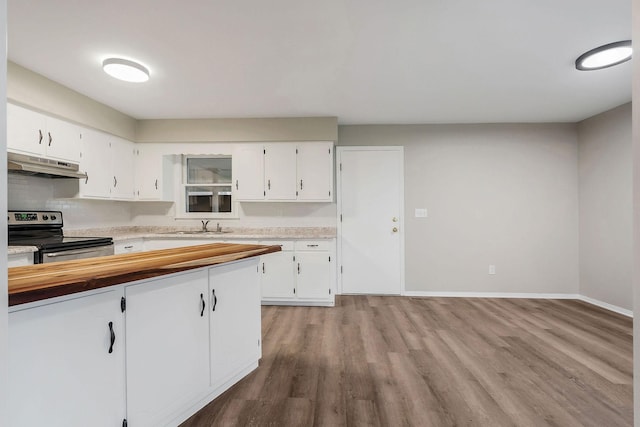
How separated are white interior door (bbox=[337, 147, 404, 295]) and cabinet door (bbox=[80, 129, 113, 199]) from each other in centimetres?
301

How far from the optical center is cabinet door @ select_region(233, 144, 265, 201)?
159 inches

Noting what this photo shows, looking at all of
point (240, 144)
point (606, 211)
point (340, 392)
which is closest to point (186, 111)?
point (240, 144)

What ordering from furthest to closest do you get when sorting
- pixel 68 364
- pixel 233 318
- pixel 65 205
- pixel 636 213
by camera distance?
pixel 65 205 < pixel 233 318 < pixel 68 364 < pixel 636 213

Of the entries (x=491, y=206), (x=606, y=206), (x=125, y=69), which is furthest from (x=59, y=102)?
(x=606, y=206)

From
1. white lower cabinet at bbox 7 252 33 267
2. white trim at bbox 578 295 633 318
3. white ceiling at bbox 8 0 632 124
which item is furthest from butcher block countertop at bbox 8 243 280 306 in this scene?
white trim at bbox 578 295 633 318

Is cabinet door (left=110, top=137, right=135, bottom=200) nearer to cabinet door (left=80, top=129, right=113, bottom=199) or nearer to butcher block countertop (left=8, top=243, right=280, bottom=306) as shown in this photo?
cabinet door (left=80, top=129, right=113, bottom=199)

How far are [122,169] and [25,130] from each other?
1.21 meters

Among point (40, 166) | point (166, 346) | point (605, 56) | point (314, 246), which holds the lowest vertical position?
point (166, 346)

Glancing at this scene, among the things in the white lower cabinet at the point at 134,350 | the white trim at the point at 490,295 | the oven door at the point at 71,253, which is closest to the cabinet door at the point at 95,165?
the oven door at the point at 71,253

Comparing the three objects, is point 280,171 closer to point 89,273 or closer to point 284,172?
point 284,172

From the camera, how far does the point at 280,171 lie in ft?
13.2

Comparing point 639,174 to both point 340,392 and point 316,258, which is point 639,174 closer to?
point 340,392

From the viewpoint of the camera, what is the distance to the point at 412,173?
4293mm

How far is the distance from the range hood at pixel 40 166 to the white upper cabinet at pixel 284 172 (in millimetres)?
1716
